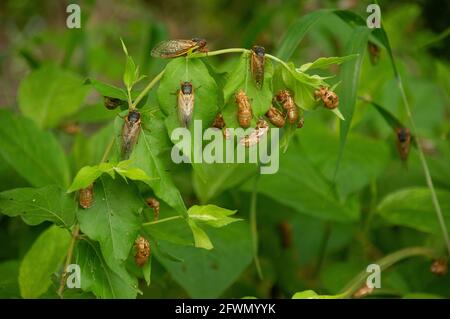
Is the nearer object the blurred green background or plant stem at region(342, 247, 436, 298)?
plant stem at region(342, 247, 436, 298)

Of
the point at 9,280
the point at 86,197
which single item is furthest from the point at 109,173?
the point at 9,280

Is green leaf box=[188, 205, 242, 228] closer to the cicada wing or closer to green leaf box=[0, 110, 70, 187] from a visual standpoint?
the cicada wing

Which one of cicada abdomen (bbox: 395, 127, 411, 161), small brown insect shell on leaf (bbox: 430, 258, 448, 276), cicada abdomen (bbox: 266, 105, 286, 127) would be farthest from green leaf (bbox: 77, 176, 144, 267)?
small brown insect shell on leaf (bbox: 430, 258, 448, 276)

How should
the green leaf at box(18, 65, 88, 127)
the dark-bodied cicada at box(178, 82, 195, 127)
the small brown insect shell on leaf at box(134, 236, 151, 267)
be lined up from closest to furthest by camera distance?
the dark-bodied cicada at box(178, 82, 195, 127), the small brown insect shell on leaf at box(134, 236, 151, 267), the green leaf at box(18, 65, 88, 127)

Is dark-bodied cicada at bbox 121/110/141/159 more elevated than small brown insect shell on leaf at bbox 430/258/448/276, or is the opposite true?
dark-bodied cicada at bbox 121/110/141/159

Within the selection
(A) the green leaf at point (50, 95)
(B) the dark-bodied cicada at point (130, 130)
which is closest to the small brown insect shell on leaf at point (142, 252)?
(B) the dark-bodied cicada at point (130, 130)

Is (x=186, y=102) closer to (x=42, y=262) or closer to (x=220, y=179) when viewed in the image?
(x=42, y=262)
